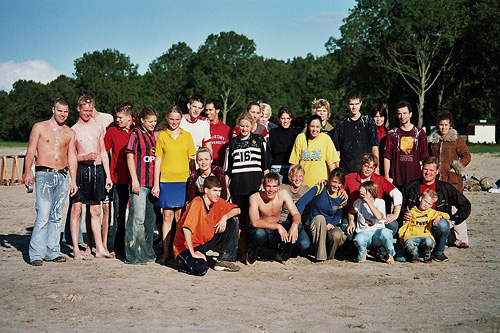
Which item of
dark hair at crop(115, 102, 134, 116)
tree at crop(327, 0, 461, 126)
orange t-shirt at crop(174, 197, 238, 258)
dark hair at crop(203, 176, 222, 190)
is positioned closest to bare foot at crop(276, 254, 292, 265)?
orange t-shirt at crop(174, 197, 238, 258)

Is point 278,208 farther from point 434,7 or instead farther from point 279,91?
point 279,91

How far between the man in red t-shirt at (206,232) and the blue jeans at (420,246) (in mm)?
2275

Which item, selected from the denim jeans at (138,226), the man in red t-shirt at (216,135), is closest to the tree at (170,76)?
the man in red t-shirt at (216,135)

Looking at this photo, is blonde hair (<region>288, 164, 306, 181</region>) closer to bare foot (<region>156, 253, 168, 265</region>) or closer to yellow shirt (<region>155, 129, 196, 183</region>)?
yellow shirt (<region>155, 129, 196, 183</region>)

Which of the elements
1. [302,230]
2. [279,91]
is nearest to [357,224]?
[302,230]

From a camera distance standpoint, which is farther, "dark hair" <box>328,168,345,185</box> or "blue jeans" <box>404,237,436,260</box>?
"dark hair" <box>328,168,345,185</box>

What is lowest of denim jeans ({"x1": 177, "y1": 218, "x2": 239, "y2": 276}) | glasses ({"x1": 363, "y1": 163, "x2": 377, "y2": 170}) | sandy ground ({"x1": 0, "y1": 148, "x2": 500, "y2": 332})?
sandy ground ({"x1": 0, "y1": 148, "x2": 500, "y2": 332})

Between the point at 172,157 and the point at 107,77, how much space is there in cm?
5697

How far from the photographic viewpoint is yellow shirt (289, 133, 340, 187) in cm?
778

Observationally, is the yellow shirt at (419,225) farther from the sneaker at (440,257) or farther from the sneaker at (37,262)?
the sneaker at (37,262)

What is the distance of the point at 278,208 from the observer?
7211 millimetres

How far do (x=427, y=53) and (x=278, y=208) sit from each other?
126 ft

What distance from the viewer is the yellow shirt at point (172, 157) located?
718 cm

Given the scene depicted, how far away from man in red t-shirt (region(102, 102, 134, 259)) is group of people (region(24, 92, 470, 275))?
0.05ft
